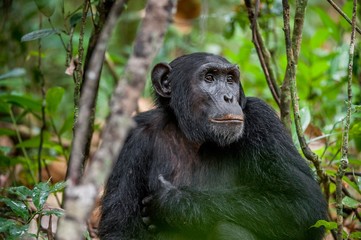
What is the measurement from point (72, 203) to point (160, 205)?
2279mm

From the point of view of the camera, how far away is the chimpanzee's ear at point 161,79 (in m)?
5.00

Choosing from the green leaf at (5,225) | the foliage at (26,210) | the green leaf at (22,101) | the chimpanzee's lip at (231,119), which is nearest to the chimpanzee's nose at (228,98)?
the chimpanzee's lip at (231,119)

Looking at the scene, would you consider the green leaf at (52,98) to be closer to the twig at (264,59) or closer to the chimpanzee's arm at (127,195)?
the chimpanzee's arm at (127,195)

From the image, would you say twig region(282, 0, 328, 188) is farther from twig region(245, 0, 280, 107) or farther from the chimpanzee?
twig region(245, 0, 280, 107)

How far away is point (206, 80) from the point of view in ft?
15.9

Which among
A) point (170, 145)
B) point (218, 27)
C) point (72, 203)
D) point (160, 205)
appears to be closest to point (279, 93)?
point (170, 145)

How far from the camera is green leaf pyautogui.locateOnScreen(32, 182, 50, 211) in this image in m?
3.84

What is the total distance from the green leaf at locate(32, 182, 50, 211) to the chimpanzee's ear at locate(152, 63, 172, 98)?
1.41 m

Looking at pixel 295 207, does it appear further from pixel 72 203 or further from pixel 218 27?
pixel 218 27

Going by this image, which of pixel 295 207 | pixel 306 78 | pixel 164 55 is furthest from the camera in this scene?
pixel 164 55

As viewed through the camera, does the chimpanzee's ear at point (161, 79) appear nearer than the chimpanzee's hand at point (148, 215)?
No

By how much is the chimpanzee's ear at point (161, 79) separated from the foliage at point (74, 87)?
483 mm

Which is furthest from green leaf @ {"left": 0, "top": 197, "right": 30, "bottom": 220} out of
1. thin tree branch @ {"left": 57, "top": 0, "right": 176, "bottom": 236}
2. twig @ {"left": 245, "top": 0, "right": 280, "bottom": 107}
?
twig @ {"left": 245, "top": 0, "right": 280, "bottom": 107}

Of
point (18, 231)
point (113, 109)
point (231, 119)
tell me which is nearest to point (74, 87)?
point (231, 119)
